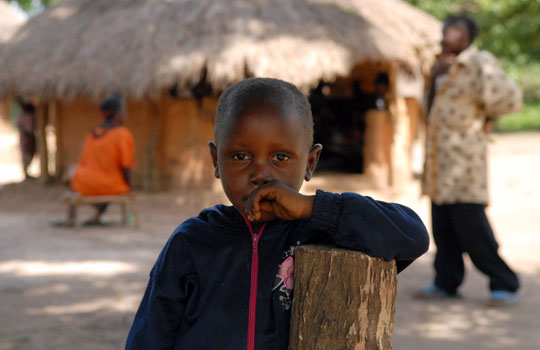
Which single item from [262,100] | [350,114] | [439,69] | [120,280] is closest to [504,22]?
[350,114]

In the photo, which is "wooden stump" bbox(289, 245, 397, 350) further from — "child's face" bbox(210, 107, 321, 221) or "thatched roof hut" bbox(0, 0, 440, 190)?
"thatched roof hut" bbox(0, 0, 440, 190)

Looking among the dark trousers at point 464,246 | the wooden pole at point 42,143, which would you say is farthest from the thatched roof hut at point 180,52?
the dark trousers at point 464,246

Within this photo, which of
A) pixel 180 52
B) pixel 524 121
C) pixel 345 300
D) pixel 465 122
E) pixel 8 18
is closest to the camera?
pixel 345 300

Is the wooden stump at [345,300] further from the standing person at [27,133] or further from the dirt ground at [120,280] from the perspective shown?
the standing person at [27,133]

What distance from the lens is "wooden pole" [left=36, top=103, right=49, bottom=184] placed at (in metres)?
10.6

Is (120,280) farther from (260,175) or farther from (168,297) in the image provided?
(260,175)

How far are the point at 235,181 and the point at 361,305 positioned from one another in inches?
16.5

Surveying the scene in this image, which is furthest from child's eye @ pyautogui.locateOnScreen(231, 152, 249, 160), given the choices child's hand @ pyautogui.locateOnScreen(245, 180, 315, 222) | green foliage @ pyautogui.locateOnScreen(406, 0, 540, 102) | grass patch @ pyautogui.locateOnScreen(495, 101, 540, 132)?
grass patch @ pyautogui.locateOnScreen(495, 101, 540, 132)

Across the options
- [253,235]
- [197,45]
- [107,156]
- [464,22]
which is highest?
[197,45]

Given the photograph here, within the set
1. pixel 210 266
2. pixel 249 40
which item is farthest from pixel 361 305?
pixel 249 40

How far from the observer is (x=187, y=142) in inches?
387

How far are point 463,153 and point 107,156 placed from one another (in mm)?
4299

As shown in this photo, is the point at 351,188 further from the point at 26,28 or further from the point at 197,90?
the point at 26,28

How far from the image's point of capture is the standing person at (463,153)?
404 centimetres
